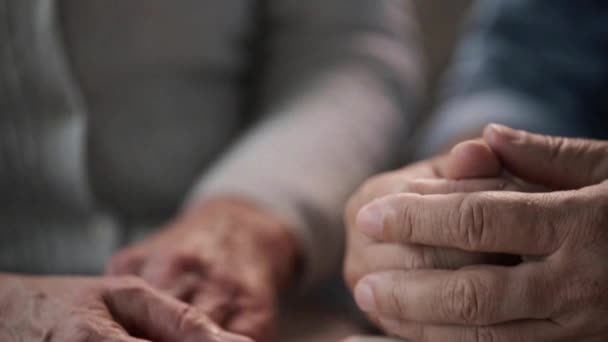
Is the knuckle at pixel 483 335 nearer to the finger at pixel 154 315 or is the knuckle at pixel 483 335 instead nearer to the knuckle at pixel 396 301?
the knuckle at pixel 396 301

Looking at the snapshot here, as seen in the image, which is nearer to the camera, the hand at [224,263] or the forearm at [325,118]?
the hand at [224,263]

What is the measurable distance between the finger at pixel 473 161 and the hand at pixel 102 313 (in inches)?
6.8

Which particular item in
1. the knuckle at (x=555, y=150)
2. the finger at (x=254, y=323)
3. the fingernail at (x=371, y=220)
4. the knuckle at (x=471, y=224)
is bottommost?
the finger at (x=254, y=323)

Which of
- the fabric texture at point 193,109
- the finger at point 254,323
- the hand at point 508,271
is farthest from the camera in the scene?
the fabric texture at point 193,109

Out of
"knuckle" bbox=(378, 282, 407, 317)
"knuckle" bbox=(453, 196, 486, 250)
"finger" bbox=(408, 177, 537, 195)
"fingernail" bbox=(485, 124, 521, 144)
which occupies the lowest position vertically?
"knuckle" bbox=(378, 282, 407, 317)

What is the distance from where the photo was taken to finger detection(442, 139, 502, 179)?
443 millimetres

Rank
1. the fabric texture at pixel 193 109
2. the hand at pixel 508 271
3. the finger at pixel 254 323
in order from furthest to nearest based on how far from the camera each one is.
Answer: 1. the fabric texture at pixel 193 109
2. the finger at pixel 254 323
3. the hand at pixel 508 271

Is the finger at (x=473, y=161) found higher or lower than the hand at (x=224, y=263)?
higher

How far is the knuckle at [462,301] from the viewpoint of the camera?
0.40m

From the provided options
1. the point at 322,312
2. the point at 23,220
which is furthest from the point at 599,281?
the point at 23,220

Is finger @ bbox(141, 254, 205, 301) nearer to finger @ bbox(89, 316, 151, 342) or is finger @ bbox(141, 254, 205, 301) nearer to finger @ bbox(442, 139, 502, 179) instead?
finger @ bbox(89, 316, 151, 342)

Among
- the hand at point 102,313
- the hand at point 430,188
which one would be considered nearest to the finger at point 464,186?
the hand at point 430,188

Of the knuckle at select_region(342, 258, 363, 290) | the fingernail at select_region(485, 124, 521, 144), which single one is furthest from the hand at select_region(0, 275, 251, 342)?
the fingernail at select_region(485, 124, 521, 144)

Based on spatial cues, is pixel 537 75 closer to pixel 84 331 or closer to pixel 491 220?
pixel 491 220
